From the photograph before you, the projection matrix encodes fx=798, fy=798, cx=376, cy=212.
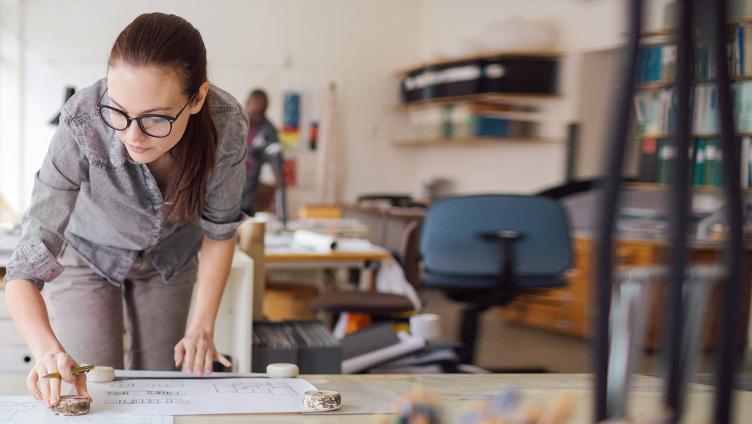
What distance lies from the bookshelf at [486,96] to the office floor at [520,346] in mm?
1529

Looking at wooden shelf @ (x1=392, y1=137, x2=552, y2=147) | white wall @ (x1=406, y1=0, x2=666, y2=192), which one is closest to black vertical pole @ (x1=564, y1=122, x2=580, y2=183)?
white wall @ (x1=406, y1=0, x2=666, y2=192)

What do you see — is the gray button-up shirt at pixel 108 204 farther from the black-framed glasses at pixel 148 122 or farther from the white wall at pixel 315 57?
the white wall at pixel 315 57

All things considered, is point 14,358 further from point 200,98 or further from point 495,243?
point 495,243

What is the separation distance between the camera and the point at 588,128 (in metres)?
5.64

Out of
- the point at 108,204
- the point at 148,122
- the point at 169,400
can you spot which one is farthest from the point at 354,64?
the point at 169,400

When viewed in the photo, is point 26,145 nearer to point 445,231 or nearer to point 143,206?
point 445,231

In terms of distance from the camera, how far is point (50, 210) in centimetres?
126

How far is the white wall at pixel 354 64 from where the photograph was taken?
5887mm

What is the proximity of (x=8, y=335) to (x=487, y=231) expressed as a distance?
168 cm

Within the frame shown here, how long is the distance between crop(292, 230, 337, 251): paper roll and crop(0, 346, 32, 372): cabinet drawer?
1.24 m

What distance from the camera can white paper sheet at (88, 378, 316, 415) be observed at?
38.8 inches

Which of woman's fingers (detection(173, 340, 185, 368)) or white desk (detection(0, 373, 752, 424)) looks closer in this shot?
white desk (detection(0, 373, 752, 424))

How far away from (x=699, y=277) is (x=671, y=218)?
0.19 ft

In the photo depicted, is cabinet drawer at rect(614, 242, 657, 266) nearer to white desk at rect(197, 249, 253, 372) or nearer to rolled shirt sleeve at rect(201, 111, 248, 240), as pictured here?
white desk at rect(197, 249, 253, 372)
